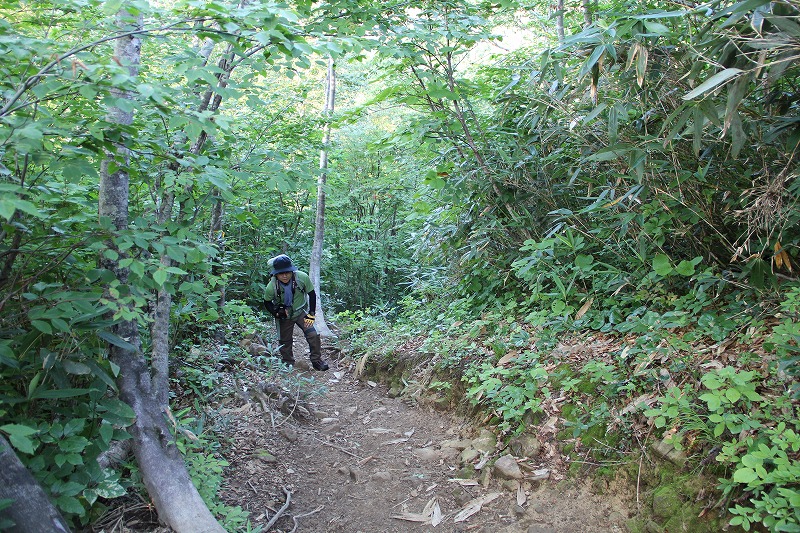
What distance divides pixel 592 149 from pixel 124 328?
4479 millimetres

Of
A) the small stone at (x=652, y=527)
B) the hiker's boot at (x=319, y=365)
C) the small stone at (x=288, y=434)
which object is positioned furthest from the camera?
the hiker's boot at (x=319, y=365)

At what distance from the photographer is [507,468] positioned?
13.7 feet

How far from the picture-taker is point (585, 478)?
3.72 meters

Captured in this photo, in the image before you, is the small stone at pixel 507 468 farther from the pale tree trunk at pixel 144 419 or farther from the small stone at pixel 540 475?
the pale tree trunk at pixel 144 419

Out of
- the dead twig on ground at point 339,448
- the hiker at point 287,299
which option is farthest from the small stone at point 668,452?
the hiker at point 287,299

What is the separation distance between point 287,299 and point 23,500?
5.21 m

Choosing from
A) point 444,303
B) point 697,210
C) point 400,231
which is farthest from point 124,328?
point 400,231

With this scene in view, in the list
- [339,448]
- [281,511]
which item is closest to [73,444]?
[281,511]

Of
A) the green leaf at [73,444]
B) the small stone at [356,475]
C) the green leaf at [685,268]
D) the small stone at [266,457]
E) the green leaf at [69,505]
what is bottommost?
the small stone at [356,475]

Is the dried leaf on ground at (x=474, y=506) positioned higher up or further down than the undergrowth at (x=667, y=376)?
further down

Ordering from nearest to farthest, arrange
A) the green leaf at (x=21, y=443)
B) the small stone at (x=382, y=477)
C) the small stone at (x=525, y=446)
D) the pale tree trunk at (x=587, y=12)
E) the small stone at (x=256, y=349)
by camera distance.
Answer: the green leaf at (x=21, y=443)
the small stone at (x=525, y=446)
the small stone at (x=382, y=477)
the pale tree trunk at (x=587, y=12)
the small stone at (x=256, y=349)

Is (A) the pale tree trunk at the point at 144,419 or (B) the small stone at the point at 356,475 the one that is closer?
(A) the pale tree trunk at the point at 144,419

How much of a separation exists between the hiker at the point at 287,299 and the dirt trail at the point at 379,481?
1.54 metres

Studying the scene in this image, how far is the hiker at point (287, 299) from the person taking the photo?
777cm
